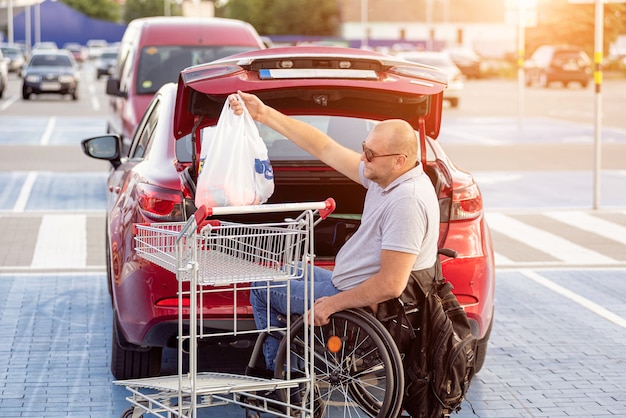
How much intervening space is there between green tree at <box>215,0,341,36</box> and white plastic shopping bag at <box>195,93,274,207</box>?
364 feet

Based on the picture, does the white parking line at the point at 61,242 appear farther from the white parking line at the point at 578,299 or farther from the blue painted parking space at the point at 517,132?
the blue painted parking space at the point at 517,132

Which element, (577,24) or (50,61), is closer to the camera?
(50,61)

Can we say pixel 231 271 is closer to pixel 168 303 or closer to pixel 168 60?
pixel 168 303

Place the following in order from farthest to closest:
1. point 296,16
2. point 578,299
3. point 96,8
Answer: point 96,8
point 296,16
point 578,299

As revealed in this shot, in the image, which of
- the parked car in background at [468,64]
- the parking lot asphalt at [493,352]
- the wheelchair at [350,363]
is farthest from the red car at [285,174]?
the parked car in background at [468,64]

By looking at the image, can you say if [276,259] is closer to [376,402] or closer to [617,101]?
[376,402]

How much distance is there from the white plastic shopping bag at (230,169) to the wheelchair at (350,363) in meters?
0.58

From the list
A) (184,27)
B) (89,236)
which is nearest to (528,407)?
(89,236)

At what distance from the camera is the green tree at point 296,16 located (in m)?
116

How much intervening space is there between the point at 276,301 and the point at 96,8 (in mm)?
145784

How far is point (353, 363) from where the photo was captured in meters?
5.09

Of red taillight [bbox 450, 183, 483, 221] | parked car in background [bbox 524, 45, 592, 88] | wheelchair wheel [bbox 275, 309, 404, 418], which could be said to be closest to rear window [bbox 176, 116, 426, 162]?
red taillight [bbox 450, 183, 483, 221]

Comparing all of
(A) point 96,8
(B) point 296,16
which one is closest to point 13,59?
(B) point 296,16

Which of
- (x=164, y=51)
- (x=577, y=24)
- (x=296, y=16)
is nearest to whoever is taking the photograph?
(x=164, y=51)
